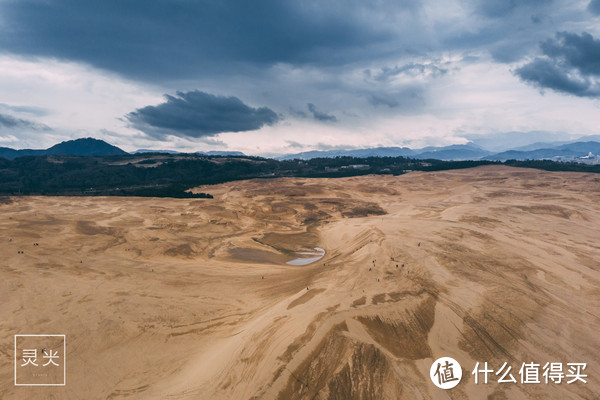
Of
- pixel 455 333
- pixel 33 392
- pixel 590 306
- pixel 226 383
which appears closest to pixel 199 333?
pixel 226 383

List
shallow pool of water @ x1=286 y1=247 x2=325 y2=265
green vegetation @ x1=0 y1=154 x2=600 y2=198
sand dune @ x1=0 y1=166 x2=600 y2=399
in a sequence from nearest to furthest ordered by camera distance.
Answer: sand dune @ x1=0 y1=166 x2=600 y2=399
shallow pool of water @ x1=286 y1=247 x2=325 y2=265
green vegetation @ x1=0 y1=154 x2=600 y2=198

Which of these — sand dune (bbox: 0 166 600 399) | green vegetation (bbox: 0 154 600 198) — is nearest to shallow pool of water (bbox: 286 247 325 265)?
sand dune (bbox: 0 166 600 399)

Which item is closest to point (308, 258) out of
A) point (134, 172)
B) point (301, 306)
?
point (301, 306)

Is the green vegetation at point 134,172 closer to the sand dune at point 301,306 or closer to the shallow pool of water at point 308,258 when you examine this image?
the sand dune at point 301,306

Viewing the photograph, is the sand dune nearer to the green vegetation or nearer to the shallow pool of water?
the shallow pool of water

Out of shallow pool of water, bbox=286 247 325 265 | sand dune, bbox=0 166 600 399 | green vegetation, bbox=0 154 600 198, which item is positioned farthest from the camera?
green vegetation, bbox=0 154 600 198

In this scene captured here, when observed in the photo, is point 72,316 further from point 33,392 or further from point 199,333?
point 199,333

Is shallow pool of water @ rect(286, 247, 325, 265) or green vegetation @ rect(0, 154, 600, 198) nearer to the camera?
shallow pool of water @ rect(286, 247, 325, 265)

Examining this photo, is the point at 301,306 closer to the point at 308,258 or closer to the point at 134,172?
the point at 308,258
